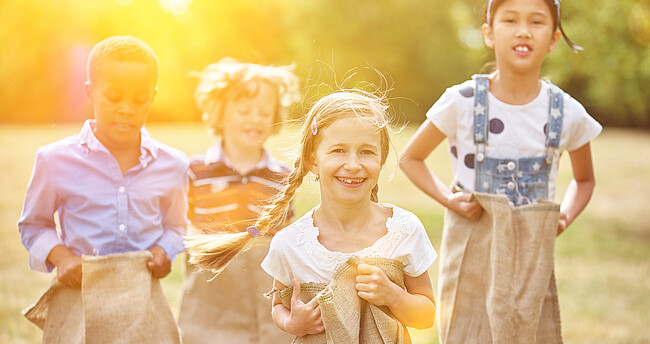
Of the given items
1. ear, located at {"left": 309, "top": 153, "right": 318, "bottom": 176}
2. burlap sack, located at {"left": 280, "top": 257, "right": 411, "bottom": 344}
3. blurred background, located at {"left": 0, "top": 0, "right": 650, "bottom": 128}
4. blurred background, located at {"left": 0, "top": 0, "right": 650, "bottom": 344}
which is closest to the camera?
burlap sack, located at {"left": 280, "top": 257, "right": 411, "bottom": 344}

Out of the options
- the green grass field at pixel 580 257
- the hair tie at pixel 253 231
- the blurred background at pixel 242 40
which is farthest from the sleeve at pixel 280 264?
the blurred background at pixel 242 40

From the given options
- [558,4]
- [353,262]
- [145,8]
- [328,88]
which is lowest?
[353,262]

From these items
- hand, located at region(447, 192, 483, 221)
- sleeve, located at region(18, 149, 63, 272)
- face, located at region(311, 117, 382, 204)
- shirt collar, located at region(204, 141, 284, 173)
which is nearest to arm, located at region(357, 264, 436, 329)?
face, located at region(311, 117, 382, 204)

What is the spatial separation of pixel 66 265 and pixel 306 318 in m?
1.20

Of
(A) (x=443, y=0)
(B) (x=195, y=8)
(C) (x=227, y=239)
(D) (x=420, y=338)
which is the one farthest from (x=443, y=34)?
(C) (x=227, y=239)

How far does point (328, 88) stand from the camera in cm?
301

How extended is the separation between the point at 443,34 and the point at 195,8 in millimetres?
11975

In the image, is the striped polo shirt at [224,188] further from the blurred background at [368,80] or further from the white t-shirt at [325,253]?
the white t-shirt at [325,253]

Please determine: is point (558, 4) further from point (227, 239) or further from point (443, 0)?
point (443, 0)

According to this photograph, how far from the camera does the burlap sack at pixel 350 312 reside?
8.32 ft

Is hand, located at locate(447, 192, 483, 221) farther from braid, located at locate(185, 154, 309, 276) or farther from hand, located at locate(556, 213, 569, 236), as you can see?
braid, located at locate(185, 154, 309, 276)

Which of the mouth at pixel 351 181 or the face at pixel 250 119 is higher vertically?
the face at pixel 250 119

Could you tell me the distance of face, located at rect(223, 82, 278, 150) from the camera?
450cm

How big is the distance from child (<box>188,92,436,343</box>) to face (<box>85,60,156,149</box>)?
869 mm
